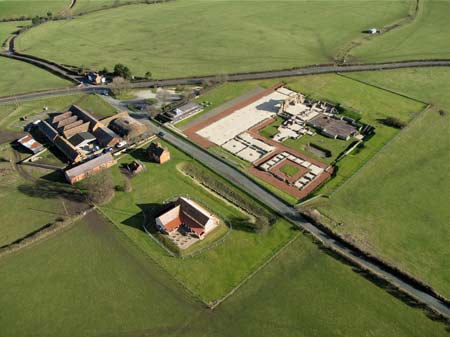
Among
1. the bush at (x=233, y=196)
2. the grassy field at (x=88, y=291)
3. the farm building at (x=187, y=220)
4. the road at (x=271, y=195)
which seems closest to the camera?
the grassy field at (x=88, y=291)

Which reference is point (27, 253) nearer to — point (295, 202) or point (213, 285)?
point (213, 285)

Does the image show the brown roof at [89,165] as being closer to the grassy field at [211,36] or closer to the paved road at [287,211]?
the paved road at [287,211]

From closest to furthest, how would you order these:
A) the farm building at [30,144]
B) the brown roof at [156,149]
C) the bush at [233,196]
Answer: the bush at [233,196] < the brown roof at [156,149] < the farm building at [30,144]

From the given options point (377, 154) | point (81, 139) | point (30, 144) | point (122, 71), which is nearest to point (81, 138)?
point (81, 139)

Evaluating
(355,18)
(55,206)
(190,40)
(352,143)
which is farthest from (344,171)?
(355,18)

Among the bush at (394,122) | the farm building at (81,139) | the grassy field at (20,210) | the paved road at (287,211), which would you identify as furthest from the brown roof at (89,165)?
Answer: the bush at (394,122)

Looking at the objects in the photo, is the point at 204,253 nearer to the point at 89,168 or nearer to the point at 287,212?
the point at 287,212

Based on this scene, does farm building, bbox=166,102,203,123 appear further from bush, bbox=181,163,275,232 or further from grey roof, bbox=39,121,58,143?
grey roof, bbox=39,121,58,143
